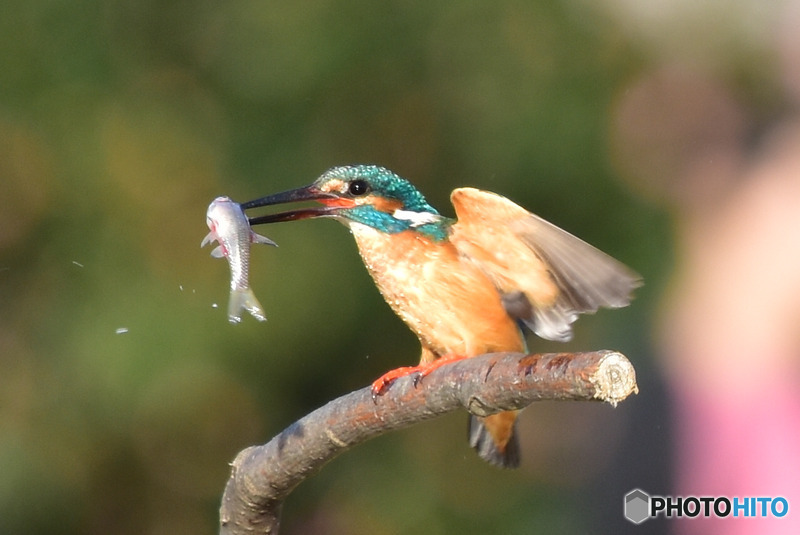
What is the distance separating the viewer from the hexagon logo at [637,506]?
8.88 feet

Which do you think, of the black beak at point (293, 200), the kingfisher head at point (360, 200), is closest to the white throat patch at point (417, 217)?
the kingfisher head at point (360, 200)

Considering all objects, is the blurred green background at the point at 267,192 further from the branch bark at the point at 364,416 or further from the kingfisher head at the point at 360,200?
the branch bark at the point at 364,416

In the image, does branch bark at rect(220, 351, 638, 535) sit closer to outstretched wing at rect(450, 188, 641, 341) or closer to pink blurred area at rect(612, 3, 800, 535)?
outstretched wing at rect(450, 188, 641, 341)

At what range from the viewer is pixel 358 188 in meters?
2.16

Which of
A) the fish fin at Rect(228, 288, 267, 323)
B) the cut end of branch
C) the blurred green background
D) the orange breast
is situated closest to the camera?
the cut end of branch

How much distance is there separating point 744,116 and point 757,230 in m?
0.64

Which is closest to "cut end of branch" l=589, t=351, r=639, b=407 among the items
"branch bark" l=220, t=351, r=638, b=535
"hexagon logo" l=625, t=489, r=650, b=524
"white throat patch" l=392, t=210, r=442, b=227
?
"branch bark" l=220, t=351, r=638, b=535

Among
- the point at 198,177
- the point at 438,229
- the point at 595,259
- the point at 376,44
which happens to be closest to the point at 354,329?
the point at 198,177

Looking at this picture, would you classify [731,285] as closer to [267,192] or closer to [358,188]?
[358,188]

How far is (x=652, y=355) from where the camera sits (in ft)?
8.67

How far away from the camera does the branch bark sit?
54.4 inches

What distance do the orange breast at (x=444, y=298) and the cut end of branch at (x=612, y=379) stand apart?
0.73 meters

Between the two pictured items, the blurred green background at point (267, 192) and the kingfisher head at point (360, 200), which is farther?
the blurred green background at point (267, 192)

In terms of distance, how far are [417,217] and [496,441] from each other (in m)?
0.44
